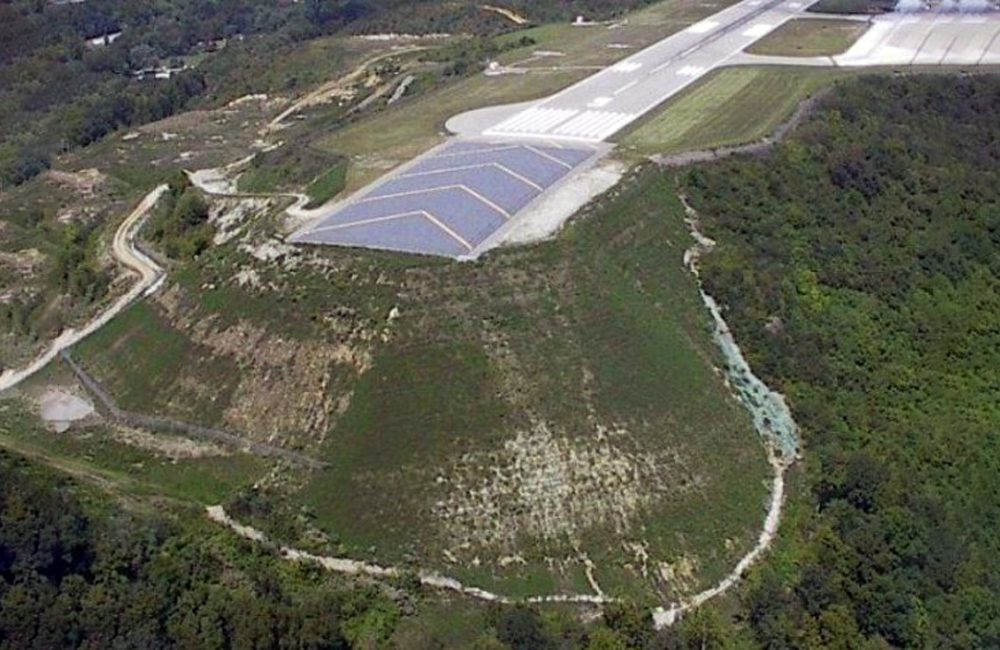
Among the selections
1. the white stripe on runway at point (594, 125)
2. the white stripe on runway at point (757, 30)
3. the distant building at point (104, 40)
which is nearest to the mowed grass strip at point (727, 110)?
the white stripe on runway at point (594, 125)

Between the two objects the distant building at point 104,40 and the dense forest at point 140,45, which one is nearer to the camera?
the dense forest at point 140,45

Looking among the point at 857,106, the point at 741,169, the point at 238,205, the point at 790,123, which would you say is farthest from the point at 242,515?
the point at 857,106

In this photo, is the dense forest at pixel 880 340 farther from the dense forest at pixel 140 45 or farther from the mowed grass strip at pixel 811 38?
the dense forest at pixel 140 45

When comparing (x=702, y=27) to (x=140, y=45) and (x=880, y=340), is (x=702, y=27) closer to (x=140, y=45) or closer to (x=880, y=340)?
(x=880, y=340)

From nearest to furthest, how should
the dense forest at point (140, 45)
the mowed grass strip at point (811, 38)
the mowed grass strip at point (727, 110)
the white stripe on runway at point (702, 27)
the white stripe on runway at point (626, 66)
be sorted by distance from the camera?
1. the mowed grass strip at point (727, 110)
2. the white stripe on runway at point (626, 66)
3. the mowed grass strip at point (811, 38)
4. the white stripe on runway at point (702, 27)
5. the dense forest at point (140, 45)

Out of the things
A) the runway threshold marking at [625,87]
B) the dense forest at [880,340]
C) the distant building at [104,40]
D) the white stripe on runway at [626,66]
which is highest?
the runway threshold marking at [625,87]

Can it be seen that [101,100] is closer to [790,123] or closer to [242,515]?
[790,123]

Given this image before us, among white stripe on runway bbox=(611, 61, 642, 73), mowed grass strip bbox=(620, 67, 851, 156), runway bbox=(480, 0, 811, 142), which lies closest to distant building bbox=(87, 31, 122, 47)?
→ runway bbox=(480, 0, 811, 142)
